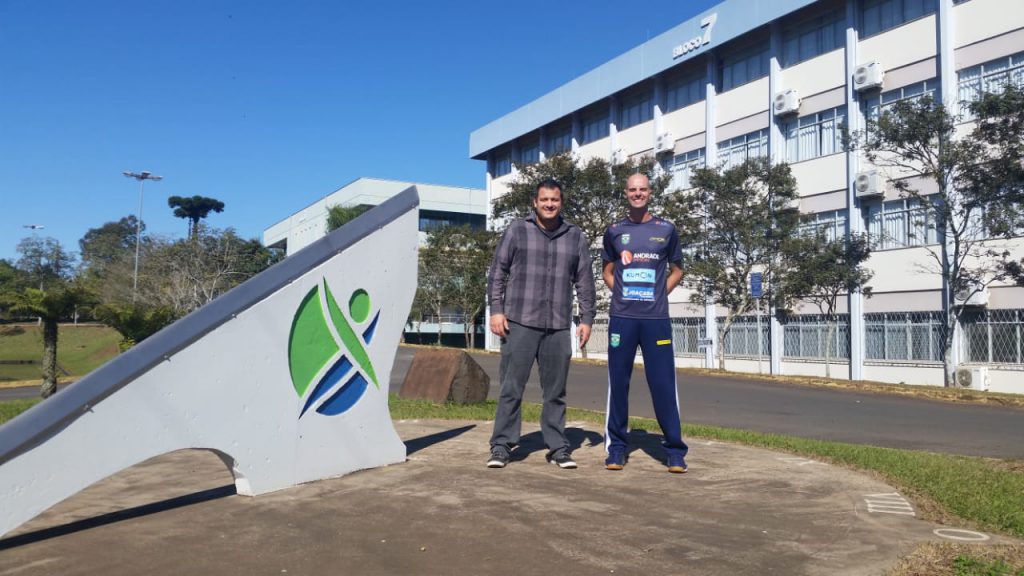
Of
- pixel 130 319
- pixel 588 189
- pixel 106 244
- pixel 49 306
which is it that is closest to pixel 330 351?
pixel 49 306

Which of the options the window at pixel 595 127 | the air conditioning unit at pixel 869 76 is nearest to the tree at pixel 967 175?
the air conditioning unit at pixel 869 76

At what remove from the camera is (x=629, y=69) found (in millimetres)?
36469

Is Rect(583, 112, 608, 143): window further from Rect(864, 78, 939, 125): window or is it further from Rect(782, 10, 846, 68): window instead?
Rect(864, 78, 939, 125): window

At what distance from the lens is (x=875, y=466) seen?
5.38 meters

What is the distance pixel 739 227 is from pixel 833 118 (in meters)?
6.31

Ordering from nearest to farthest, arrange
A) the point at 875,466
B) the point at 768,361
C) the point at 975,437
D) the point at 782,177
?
the point at 875,466 → the point at 975,437 → the point at 782,177 → the point at 768,361

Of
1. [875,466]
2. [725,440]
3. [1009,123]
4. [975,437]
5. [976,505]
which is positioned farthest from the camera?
[1009,123]

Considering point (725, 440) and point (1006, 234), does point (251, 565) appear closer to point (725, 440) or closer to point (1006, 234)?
point (725, 440)

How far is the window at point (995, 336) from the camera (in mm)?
21844

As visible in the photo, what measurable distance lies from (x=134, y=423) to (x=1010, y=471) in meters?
5.63

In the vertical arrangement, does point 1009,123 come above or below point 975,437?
above

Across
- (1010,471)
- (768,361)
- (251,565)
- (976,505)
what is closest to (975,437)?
(1010,471)

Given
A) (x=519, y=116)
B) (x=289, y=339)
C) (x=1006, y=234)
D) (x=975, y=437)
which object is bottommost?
(x=975, y=437)

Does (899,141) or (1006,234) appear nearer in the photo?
(1006,234)
